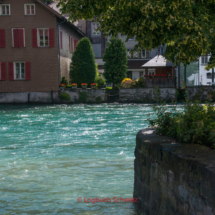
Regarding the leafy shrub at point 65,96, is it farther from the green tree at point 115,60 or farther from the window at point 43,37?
the green tree at point 115,60

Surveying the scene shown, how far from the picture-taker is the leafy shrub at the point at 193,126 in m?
4.15

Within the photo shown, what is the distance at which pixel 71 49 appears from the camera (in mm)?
37062

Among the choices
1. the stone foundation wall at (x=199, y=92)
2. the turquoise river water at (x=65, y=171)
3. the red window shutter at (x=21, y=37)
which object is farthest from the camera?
the stone foundation wall at (x=199, y=92)

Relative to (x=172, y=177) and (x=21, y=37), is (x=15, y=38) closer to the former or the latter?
(x=21, y=37)

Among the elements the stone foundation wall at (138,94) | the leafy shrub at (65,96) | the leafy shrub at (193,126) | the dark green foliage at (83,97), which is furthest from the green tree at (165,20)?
the stone foundation wall at (138,94)

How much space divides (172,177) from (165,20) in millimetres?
2512

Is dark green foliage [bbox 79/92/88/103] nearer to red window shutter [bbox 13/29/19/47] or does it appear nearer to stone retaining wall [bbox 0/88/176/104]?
stone retaining wall [bbox 0/88/176/104]

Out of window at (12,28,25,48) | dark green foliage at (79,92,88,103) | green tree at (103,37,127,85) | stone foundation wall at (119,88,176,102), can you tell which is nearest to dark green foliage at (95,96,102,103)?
dark green foliage at (79,92,88,103)

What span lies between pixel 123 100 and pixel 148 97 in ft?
7.50

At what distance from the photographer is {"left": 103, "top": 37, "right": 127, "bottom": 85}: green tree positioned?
122 ft

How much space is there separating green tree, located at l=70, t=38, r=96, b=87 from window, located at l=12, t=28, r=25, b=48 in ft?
15.6

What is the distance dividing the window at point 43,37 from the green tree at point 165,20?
25.9 metres

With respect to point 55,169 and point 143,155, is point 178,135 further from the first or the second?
point 55,169

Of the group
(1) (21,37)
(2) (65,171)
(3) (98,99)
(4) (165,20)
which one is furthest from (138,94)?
(4) (165,20)
